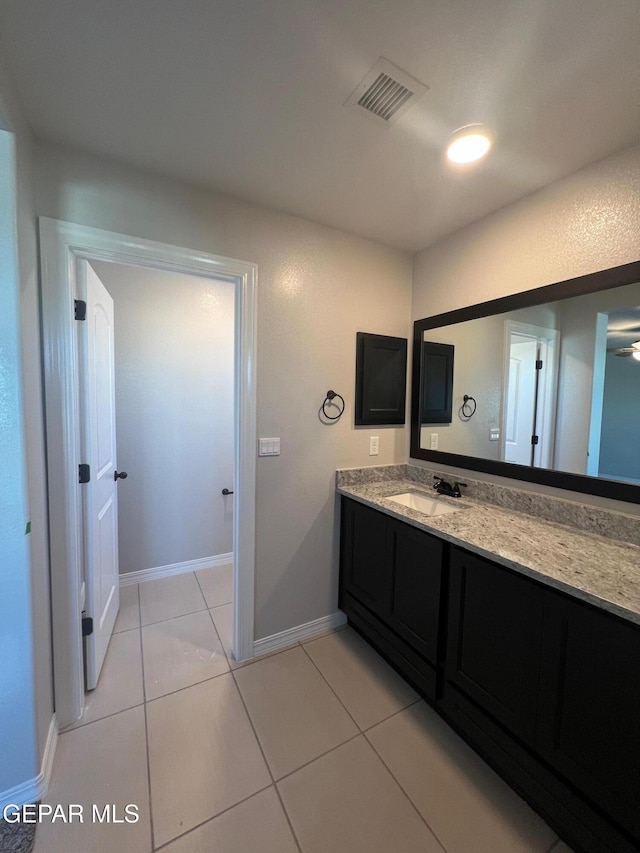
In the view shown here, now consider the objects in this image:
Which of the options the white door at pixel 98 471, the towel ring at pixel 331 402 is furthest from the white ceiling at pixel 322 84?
the towel ring at pixel 331 402

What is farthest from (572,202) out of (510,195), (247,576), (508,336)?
(247,576)

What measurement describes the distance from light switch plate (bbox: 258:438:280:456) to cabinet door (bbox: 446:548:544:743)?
39.7 inches

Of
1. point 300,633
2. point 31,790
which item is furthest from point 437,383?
point 31,790

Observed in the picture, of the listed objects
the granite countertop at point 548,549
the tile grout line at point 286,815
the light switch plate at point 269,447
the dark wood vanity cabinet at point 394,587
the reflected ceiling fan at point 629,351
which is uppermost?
the reflected ceiling fan at point 629,351

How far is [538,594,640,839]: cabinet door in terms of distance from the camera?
2.94ft

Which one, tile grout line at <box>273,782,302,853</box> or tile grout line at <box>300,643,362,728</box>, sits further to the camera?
tile grout line at <box>300,643,362,728</box>

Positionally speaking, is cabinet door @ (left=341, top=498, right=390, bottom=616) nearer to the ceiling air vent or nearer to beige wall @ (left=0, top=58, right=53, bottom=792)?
beige wall @ (left=0, top=58, right=53, bottom=792)

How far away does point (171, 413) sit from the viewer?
104 inches

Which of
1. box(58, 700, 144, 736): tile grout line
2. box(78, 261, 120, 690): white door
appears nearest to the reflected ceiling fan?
box(78, 261, 120, 690): white door

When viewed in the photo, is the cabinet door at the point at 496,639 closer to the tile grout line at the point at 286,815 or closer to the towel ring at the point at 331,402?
the tile grout line at the point at 286,815

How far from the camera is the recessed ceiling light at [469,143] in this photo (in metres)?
1.23

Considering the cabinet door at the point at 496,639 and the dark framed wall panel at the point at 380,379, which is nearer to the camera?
the cabinet door at the point at 496,639

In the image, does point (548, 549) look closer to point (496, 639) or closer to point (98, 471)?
point (496, 639)

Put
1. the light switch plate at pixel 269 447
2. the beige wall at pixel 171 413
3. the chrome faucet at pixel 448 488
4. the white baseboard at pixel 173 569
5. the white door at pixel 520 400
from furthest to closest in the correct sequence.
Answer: the white baseboard at pixel 173 569 → the beige wall at pixel 171 413 → the chrome faucet at pixel 448 488 → the light switch plate at pixel 269 447 → the white door at pixel 520 400
